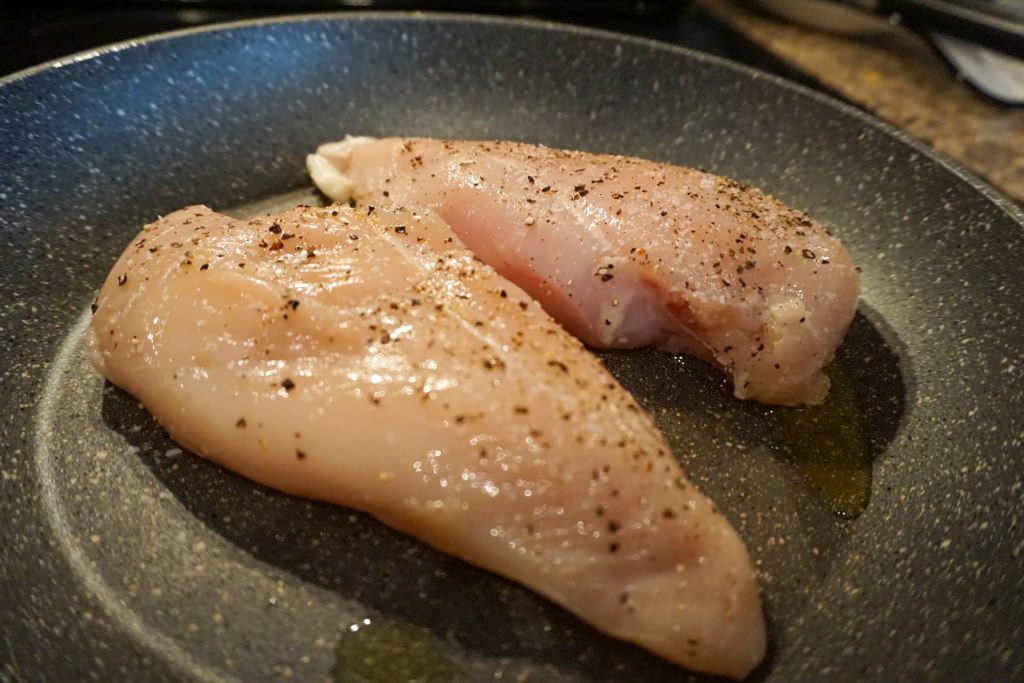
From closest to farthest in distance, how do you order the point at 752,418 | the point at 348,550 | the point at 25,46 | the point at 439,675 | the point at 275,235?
the point at 439,675
the point at 348,550
the point at 275,235
the point at 752,418
the point at 25,46

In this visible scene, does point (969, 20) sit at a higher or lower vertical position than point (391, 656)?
higher

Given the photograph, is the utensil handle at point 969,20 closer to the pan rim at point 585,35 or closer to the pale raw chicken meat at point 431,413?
the pan rim at point 585,35

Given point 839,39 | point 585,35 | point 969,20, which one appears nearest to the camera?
point 585,35

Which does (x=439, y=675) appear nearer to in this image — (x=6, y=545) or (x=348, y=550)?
(x=348, y=550)

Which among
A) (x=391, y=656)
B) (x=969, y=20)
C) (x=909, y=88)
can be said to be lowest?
(x=391, y=656)

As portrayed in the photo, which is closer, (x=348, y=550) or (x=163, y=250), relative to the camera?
(x=348, y=550)

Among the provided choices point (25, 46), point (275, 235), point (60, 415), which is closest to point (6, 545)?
point (60, 415)

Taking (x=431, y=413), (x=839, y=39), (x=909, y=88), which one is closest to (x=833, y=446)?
(x=431, y=413)

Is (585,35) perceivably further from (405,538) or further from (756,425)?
(405,538)

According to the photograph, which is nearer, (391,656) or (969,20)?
(391,656)
